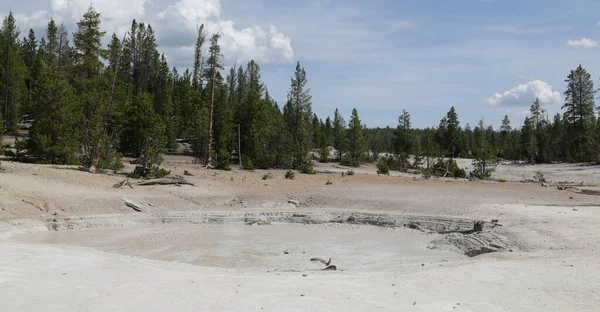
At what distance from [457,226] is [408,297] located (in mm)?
10855

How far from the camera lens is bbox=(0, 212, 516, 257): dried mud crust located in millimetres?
14188

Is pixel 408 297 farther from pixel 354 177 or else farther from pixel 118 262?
pixel 354 177

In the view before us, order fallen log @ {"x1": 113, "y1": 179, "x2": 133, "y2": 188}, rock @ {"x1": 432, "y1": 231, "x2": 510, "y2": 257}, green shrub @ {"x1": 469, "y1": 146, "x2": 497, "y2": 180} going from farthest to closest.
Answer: green shrub @ {"x1": 469, "y1": 146, "x2": 497, "y2": 180}, fallen log @ {"x1": 113, "y1": 179, "x2": 133, "y2": 188}, rock @ {"x1": 432, "y1": 231, "x2": 510, "y2": 257}

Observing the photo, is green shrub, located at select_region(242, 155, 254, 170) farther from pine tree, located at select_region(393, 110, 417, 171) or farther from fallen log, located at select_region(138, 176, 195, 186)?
pine tree, located at select_region(393, 110, 417, 171)

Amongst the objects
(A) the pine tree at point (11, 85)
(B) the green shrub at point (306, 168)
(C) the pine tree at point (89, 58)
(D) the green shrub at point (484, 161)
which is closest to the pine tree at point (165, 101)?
(C) the pine tree at point (89, 58)

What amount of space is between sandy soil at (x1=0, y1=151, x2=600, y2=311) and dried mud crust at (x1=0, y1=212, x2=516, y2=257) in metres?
0.45

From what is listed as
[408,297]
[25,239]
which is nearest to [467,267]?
[408,297]

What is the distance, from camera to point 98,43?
4069 centimetres

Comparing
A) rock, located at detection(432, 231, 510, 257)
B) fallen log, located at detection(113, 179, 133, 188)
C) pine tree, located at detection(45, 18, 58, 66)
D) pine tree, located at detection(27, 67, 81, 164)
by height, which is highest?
pine tree, located at detection(45, 18, 58, 66)

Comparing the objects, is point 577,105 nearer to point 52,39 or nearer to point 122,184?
point 122,184

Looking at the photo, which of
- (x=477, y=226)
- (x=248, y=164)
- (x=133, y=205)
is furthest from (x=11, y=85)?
(x=477, y=226)

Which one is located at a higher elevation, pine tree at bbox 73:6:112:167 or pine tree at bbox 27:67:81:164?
pine tree at bbox 73:6:112:167

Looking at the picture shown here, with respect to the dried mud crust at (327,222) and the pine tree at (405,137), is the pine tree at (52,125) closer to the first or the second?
the dried mud crust at (327,222)

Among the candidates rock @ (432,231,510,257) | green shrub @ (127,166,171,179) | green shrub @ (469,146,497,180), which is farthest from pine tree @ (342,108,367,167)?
rock @ (432,231,510,257)
